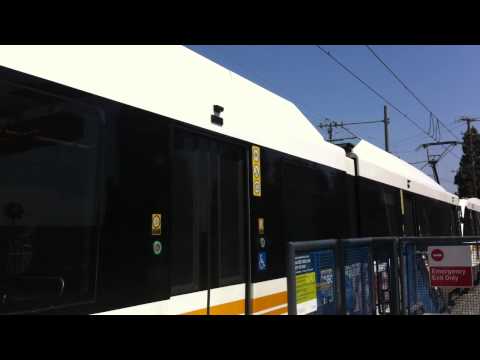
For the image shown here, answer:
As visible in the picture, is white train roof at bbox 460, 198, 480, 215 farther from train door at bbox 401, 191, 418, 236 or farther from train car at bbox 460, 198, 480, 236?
train door at bbox 401, 191, 418, 236

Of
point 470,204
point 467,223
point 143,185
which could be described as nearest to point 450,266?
point 143,185

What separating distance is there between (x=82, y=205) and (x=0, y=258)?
24.3 inches

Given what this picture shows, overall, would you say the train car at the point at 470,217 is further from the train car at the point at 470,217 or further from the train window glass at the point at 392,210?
the train window glass at the point at 392,210

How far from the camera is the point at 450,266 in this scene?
593 cm

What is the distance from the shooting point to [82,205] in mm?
3141

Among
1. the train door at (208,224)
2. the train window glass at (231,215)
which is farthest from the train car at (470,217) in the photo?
the train door at (208,224)

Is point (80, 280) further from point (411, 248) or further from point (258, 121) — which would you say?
point (411, 248)

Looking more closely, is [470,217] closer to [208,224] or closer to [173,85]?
[208,224]

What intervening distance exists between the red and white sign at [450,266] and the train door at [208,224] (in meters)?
2.49

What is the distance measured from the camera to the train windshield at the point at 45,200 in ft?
8.86

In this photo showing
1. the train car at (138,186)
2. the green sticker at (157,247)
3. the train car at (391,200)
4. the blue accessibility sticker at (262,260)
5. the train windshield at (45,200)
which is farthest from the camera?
the train car at (391,200)

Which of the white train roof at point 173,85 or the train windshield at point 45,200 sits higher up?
the white train roof at point 173,85

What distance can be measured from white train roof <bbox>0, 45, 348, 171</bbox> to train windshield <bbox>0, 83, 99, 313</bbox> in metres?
0.21

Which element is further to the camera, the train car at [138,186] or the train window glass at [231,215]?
the train window glass at [231,215]
